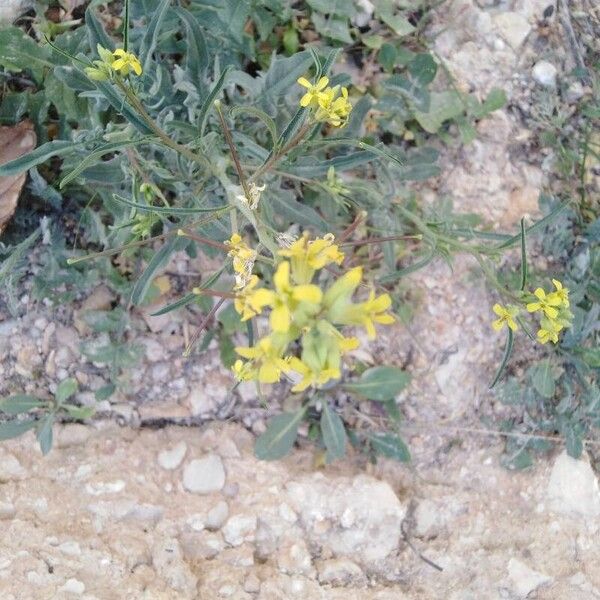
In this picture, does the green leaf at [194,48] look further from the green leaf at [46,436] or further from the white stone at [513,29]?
the white stone at [513,29]

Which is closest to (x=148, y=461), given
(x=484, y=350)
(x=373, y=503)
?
(x=373, y=503)

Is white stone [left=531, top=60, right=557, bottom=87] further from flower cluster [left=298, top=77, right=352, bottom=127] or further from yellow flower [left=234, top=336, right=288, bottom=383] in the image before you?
yellow flower [left=234, top=336, right=288, bottom=383]

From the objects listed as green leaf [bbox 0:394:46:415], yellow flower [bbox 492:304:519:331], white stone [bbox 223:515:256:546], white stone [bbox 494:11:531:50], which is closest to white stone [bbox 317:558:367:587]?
white stone [bbox 223:515:256:546]

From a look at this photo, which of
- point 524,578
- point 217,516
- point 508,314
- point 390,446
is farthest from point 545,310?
point 217,516

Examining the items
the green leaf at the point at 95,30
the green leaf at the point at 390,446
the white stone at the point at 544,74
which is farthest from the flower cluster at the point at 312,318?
the white stone at the point at 544,74

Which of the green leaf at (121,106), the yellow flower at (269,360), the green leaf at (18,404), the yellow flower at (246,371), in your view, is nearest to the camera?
the yellow flower at (269,360)

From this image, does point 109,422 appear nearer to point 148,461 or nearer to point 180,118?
point 148,461
